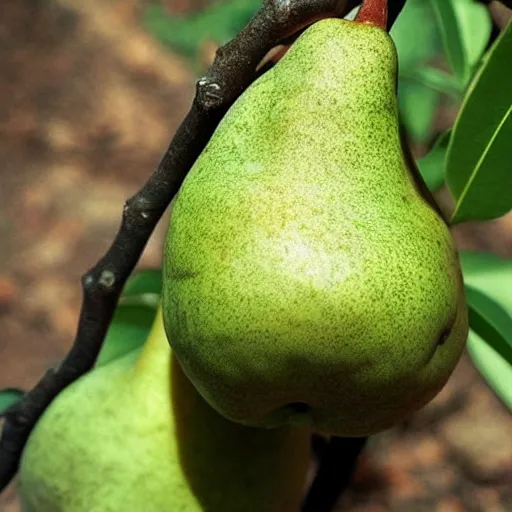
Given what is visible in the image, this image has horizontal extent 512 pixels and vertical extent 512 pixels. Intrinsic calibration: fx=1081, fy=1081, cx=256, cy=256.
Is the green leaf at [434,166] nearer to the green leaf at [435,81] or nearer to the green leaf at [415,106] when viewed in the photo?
the green leaf at [435,81]

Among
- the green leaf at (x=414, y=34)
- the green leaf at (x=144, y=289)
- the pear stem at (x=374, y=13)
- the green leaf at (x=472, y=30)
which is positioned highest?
the pear stem at (x=374, y=13)

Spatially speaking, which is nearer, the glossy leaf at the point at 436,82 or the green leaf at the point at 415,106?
the glossy leaf at the point at 436,82

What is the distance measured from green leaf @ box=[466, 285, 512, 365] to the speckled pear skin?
0.21 m

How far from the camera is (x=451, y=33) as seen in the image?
113cm

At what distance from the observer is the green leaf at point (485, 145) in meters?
0.78

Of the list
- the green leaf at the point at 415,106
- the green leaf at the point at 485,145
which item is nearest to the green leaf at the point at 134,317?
the green leaf at the point at 485,145

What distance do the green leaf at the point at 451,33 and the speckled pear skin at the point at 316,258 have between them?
432 millimetres

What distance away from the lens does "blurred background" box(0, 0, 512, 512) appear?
6.61 feet

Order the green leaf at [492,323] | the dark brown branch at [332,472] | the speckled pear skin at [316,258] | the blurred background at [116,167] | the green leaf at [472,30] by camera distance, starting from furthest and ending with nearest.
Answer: the blurred background at [116,167] < the green leaf at [472,30] < the dark brown branch at [332,472] < the green leaf at [492,323] < the speckled pear skin at [316,258]

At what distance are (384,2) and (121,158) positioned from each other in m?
2.55

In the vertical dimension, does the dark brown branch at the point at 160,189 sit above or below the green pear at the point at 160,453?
above

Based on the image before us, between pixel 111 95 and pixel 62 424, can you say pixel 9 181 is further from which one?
pixel 62 424

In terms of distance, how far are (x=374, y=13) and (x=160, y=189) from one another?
202mm

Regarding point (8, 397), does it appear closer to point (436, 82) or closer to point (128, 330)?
point (128, 330)
